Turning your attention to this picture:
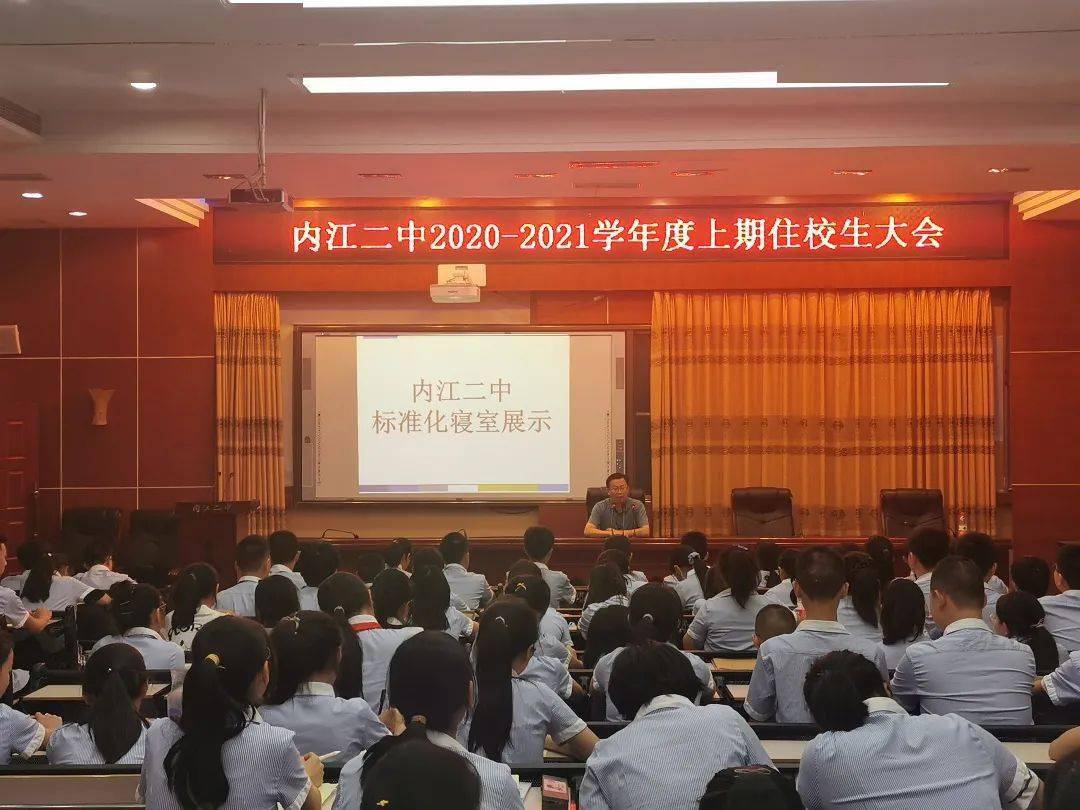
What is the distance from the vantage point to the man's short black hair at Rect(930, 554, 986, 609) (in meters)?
3.66

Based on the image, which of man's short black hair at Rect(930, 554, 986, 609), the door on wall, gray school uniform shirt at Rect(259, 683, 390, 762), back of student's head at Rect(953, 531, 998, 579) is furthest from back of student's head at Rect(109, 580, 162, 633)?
the door on wall

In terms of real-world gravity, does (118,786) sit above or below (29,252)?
below

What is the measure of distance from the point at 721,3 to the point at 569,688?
279 centimetres

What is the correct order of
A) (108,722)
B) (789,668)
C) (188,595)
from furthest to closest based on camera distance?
(188,595) < (789,668) < (108,722)

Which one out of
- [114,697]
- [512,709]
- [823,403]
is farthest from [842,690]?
[823,403]

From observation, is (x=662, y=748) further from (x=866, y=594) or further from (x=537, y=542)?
(x=537, y=542)

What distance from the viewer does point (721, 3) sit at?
4805 mm

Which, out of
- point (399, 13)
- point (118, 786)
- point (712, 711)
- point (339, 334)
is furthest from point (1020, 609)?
point (339, 334)

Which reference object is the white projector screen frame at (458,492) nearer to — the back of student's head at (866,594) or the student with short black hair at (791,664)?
the back of student's head at (866,594)

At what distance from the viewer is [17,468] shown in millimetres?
9500

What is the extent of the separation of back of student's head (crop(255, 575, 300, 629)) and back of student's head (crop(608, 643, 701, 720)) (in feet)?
6.37

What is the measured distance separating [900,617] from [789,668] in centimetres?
64

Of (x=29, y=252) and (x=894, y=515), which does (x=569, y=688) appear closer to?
(x=894, y=515)

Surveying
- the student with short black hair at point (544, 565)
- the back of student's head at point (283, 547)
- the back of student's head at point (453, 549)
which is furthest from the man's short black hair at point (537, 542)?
the back of student's head at point (283, 547)
